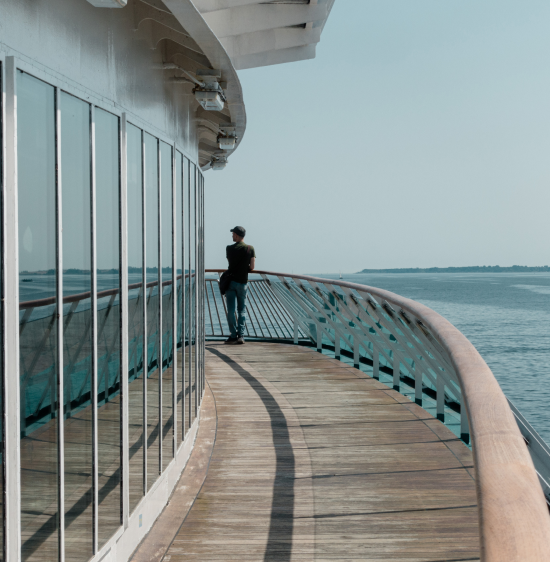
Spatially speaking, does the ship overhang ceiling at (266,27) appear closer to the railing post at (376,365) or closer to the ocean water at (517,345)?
the railing post at (376,365)

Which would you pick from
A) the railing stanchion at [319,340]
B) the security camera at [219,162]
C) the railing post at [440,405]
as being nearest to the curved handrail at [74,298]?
the railing post at [440,405]

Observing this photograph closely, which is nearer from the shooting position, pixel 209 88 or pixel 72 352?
pixel 72 352

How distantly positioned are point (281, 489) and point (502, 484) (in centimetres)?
238

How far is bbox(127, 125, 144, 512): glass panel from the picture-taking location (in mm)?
2275

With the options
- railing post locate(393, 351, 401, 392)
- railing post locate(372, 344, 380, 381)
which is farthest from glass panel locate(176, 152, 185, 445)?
railing post locate(372, 344, 380, 381)

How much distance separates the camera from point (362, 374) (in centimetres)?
578

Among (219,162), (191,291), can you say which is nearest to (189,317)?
(191,291)

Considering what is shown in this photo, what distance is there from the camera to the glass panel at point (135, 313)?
7.47 feet

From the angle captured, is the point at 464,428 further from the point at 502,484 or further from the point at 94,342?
the point at 502,484

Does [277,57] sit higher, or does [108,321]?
[277,57]

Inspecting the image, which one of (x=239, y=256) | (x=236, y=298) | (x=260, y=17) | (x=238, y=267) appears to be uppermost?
(x=260, y=17)

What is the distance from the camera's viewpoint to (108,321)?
81.4 inches

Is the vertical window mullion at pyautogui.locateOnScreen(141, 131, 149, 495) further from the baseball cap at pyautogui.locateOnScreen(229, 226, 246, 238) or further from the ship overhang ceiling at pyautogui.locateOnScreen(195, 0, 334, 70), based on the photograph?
the baseball cap at pyautogui.locateOnScreen(229, 226, 246, 238)

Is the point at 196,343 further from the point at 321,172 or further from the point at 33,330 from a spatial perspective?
the point at 321,172
